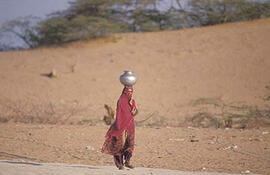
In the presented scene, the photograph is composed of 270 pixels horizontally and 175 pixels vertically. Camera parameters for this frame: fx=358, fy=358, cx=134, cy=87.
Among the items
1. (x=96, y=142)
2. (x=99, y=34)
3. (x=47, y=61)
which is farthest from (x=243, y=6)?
(x=96, y=142)

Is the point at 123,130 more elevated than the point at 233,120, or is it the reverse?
the point at 123,130

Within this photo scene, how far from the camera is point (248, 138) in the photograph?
673 centimetres

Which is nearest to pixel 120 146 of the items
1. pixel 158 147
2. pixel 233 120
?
pixel 158 147

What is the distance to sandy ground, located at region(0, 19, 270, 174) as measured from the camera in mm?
5754

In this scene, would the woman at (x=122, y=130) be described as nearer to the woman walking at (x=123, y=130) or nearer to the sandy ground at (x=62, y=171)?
the woman walking at (x=123, y=130)

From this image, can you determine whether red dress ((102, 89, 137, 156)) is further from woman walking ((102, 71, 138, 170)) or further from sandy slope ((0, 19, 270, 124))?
sandy slope ((0, 19, 270, 124))

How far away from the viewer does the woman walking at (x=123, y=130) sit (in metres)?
4.27

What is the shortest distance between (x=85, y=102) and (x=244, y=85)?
5695 millimetres

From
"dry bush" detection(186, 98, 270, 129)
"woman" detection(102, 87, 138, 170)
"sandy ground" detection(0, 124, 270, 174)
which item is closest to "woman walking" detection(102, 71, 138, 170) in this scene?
"woman" detection(102, 87, 138, 170)

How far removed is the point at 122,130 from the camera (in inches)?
169

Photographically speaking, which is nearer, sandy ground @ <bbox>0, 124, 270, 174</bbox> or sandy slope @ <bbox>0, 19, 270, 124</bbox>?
sandy ground @ <bbox>0, 124, 270, 174</bbox>

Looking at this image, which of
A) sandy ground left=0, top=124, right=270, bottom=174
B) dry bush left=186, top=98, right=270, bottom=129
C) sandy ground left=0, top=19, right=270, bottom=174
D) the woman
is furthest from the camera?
dry bush left=186, top=98, right=270, bottom=129

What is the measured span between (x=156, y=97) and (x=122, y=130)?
27.0ft

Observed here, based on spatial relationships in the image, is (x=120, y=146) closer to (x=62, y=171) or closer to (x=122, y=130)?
(x=122, y=130)
